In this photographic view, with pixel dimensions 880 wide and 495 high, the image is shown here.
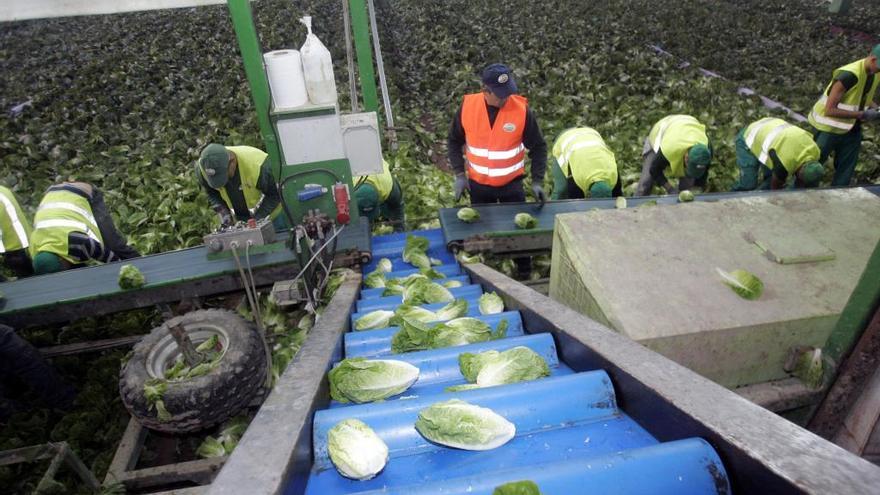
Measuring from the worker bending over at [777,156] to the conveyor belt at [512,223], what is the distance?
64 cm

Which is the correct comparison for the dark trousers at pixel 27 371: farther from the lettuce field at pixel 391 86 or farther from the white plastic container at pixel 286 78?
the white plastic container at pixel 286 78

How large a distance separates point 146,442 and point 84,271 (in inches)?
65.1

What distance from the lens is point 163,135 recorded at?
891cm

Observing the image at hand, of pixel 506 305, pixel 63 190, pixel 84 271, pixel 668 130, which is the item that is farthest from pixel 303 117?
pixel 668 130

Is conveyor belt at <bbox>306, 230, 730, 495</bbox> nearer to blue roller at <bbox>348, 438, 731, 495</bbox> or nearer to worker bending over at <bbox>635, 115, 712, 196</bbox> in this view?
blue roller at <bbox>348, 438, 731, 495</bbox>

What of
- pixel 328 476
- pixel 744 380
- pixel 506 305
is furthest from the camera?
pixel 506 305

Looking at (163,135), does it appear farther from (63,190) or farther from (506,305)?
(506,305)

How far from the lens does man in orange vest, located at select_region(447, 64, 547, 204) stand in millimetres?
4482

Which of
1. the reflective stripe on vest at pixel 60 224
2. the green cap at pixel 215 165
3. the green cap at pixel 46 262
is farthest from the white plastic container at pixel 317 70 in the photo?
the green cap at pixel 46 262

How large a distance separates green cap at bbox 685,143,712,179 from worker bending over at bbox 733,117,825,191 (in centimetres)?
96

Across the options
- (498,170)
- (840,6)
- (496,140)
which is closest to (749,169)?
(498,170)

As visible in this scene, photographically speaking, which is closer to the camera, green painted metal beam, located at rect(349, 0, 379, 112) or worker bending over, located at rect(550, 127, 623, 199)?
green painted metal beam, located at rect(349, 0, 379, 112)

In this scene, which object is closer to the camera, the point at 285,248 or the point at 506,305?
the point at 506,305

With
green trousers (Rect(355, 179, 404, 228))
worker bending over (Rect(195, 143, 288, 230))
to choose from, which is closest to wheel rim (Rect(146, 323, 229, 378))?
worker bending over (Rect(195, 143, 288, 230))
